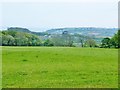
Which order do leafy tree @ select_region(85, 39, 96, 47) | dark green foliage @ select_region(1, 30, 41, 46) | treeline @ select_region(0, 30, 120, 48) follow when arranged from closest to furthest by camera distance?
dark green foliage @ select_region(1, 30, 41, 46) → treeline @ select_region(0, 30, 120, 48) → leafy tree @ select_region(85, 39, 96, 47)

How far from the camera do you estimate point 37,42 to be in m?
18.8

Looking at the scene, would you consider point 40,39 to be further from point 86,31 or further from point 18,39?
point 86,31

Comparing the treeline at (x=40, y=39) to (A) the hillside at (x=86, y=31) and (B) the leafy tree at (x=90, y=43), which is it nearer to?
(B) the leafy tree at (x=90, y=43)

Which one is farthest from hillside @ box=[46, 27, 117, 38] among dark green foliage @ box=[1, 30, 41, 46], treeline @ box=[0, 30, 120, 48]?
dark green foliage @ box=[1, 30, 41, 46]

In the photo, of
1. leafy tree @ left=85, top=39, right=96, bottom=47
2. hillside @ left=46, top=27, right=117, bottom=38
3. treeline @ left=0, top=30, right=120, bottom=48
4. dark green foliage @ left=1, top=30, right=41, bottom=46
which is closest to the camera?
dark green foliage @ left=1, top=30, right=41, bottom=46

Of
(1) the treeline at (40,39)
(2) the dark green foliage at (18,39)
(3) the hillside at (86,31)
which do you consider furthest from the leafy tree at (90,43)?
(2) the dark green foliage at (18,39)

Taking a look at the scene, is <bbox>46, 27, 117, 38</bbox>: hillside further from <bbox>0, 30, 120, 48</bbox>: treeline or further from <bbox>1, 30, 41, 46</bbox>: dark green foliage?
<bbox>1, 30, 41, 46</bbox>: dark green foliage

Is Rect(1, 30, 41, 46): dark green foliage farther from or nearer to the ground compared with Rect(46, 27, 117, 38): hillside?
nearer to the ground

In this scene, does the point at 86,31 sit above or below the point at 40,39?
above

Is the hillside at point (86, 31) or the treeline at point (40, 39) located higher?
the hillside at point (86, 31)

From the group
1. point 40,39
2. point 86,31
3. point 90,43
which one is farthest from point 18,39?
point 90,43

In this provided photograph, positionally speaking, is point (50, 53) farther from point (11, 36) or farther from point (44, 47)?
point (11, 36)

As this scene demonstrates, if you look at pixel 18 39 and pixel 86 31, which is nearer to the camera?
pixel 86 31

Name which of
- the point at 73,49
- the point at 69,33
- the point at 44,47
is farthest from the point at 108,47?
the point at 69,33
